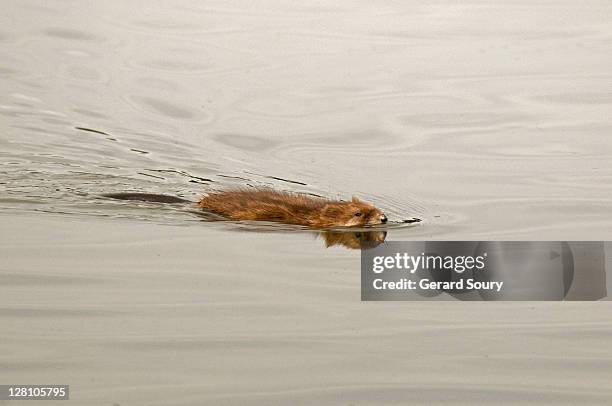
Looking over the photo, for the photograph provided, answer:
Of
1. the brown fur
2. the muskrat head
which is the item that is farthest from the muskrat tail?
the muskrat head

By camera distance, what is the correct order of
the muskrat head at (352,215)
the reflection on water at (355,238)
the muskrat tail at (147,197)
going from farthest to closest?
the muskrat tail at (147,197)
the muskrat head at (352,215)
the reflection on water at (355,238)

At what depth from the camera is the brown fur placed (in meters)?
13.5

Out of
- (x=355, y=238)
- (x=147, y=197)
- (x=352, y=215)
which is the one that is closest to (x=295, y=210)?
(x=352, y=215)

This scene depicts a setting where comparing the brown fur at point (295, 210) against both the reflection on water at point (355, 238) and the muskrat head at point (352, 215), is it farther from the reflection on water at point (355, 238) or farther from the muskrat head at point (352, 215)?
the reflection on water at point (355, 238)

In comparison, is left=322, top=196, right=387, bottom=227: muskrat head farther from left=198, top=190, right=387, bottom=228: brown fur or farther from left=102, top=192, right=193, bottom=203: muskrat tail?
left=102, top=192, right=193, bottom=203: muskrat tail

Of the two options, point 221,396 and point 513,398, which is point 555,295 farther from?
point 221,396

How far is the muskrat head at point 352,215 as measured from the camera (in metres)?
13.4

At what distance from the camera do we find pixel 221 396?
8.46 meters

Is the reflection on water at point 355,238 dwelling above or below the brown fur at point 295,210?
below

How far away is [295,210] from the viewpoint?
13609 millimetres

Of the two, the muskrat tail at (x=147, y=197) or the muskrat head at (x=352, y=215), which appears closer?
the muskrat head at (x=352, y=215)

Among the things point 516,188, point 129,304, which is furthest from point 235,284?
point 516,188

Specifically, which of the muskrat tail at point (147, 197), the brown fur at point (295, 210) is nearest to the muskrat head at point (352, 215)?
the brown fur at point (295, 210)

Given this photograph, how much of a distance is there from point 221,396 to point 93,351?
4.21 ft
